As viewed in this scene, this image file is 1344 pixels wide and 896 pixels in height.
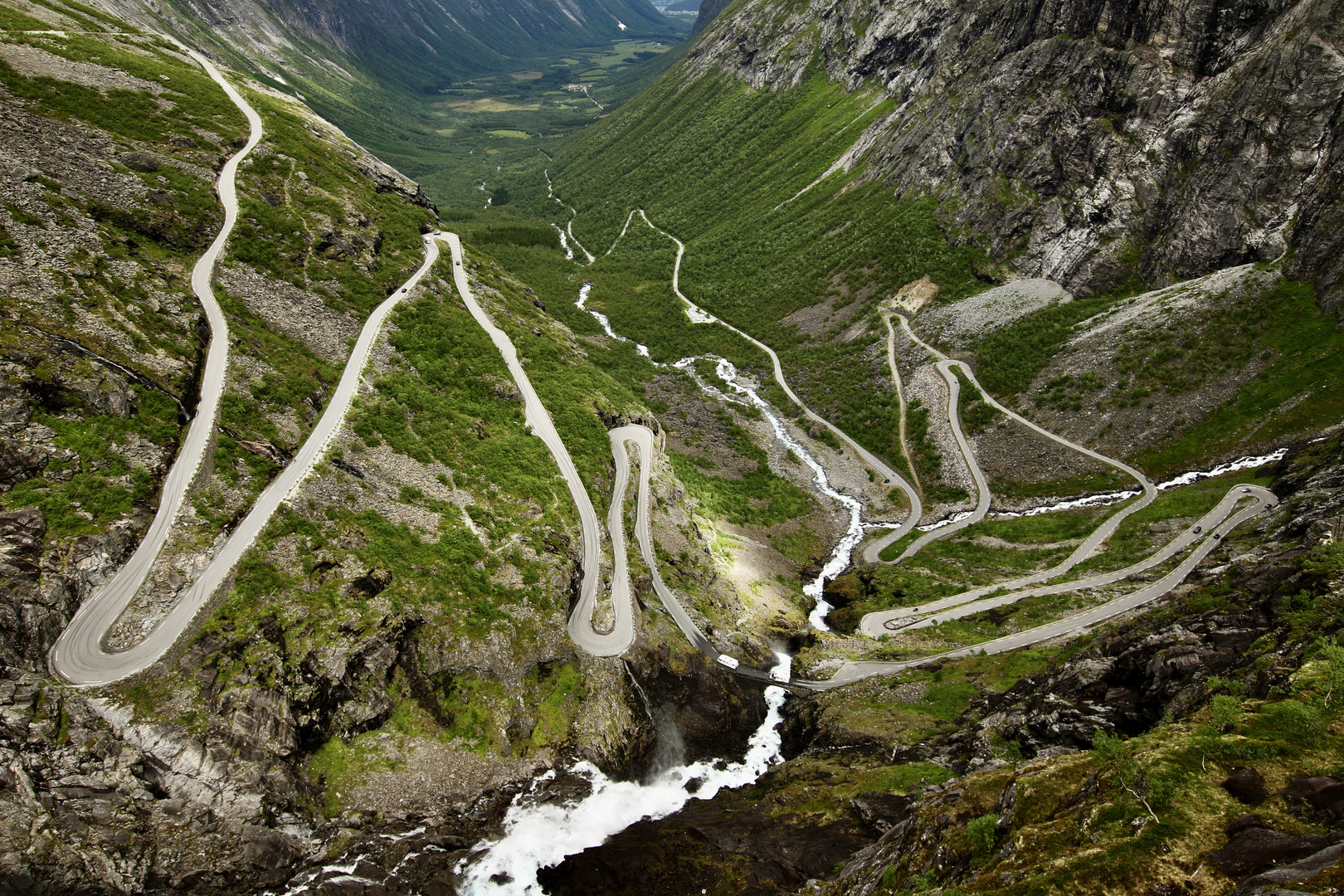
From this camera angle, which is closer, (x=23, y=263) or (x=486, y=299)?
(x=23, y=263)

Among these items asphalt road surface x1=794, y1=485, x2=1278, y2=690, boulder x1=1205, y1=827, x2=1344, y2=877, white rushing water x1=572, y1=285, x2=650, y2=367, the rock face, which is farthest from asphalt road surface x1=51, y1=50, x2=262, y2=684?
the rock face

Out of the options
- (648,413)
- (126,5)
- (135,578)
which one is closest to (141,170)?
(135,578)

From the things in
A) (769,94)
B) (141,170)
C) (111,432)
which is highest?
(769,94)

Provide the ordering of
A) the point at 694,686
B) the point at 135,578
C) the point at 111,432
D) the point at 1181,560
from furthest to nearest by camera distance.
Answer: the point at 1181,560 < the point at 694,686 < the point at 111,432 < the point at 135,578

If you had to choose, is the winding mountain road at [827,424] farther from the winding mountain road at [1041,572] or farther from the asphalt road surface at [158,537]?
the asphalt road surface at [158,537]

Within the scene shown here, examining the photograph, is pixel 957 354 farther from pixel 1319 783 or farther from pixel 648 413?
pixel 1319 783

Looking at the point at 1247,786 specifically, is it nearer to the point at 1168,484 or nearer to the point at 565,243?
the point at 1168,484

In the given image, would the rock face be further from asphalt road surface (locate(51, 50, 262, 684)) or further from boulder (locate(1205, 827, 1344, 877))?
asphalt road surface (locate(51, 50, 262, 684))
